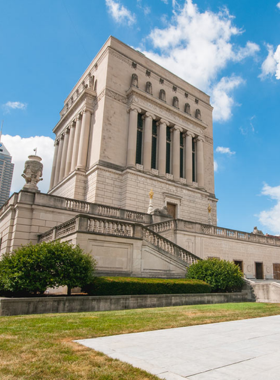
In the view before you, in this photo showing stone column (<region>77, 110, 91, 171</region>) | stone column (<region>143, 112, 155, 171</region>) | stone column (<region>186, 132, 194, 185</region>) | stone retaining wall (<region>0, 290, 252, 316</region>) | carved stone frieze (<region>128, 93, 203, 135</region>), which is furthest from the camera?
stone column (<region>186, 132, 194, 185</region>)

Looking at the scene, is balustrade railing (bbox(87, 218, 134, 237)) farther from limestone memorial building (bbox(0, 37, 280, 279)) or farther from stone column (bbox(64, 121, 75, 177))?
stone column (bbox(64, 121, 75, 177))

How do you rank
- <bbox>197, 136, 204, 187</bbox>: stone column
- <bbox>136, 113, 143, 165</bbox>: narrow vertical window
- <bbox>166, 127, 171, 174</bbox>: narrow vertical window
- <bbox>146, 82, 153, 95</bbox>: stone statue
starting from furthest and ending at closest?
<bbox>197, 136, 204, 187</bbox>: stone column → <bbox>166, 127, 171, 174</bbox>: narrow vertical window → <bbox>146, 82, 153, 95</bbox>: stone statue → <bbox>136, 113, 143, 165</bbox>: narrow vertical window

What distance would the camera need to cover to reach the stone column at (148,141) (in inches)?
1513

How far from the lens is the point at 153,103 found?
41.4 meters

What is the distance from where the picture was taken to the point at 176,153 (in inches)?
1670

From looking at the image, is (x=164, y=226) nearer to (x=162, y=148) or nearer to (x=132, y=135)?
(x=132, y=135)

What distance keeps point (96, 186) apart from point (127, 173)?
4.30 metres

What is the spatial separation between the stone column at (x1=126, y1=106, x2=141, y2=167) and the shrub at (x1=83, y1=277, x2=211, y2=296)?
74.6ft

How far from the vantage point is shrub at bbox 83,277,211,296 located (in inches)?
507

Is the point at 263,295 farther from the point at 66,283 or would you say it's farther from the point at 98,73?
the point at 98,73

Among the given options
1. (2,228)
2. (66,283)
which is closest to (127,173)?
(2,228)

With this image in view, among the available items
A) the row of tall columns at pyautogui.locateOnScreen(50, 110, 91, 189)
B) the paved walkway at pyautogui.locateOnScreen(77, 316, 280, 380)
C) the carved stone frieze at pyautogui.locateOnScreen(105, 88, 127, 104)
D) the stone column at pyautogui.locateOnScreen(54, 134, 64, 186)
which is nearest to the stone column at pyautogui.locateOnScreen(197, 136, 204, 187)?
the carved stone frieze at pyautogui.locateOnScreen(105, 88, 127, 104)

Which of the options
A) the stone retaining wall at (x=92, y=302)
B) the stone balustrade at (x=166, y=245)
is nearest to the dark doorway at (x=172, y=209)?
the stone balustrade at (x=166, y=245)

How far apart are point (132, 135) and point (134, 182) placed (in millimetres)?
6672
